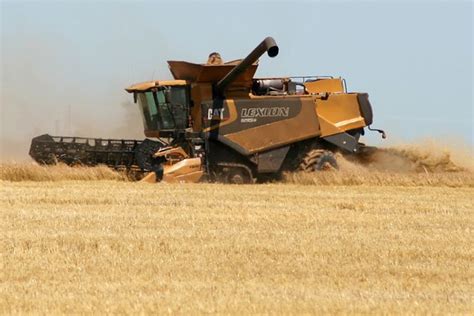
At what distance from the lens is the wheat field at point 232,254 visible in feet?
21.6

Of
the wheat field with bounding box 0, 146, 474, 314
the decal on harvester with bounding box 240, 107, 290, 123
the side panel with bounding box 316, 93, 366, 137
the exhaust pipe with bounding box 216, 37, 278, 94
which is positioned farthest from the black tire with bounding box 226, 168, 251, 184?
the wheat field with bounding box 0, 146, 474, 314

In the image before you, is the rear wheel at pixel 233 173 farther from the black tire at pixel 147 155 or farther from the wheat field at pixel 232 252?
the wheat field at pixel 232 252

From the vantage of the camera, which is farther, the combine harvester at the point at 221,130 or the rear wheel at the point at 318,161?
the rear wheel at the point at 318,161

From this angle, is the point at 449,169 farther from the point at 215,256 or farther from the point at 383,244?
the point at 215,256

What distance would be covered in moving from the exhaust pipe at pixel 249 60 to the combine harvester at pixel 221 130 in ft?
0.08

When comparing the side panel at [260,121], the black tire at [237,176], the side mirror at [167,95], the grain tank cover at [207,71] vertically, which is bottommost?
the black tire at [237,176]

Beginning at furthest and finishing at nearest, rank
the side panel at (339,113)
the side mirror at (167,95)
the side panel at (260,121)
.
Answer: the side panel at (339,113)
the side mirror at (167,95)
the side panel at (260,121)

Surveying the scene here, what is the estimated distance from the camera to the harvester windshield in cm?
1845

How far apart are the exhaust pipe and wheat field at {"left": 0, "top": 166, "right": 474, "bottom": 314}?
4.17m

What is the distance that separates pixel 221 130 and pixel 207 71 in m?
1.22

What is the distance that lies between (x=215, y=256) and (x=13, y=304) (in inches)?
92.1

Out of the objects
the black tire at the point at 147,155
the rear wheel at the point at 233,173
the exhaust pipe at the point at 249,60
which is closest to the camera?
the exhaust pipe at the point at 249,60

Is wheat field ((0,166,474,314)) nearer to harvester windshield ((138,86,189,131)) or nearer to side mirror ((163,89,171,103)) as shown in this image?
harvester windshield ((138,86,189,131))

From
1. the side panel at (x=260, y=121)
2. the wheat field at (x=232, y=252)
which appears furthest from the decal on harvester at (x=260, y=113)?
the wheat field at (x=232, y=252)
